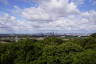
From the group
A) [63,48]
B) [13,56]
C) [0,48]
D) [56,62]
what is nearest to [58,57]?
[56,62]

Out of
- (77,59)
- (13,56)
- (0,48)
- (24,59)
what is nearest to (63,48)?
(77,59)

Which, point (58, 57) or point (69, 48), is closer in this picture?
point (58, 57)

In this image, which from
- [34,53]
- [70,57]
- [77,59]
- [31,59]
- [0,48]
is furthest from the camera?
[0,48]

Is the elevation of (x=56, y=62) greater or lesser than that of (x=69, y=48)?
lesser

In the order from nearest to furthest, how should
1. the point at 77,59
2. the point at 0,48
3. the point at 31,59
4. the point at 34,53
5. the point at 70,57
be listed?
the point at 77,59 < the point at 70,57 < the point at 31,59 < the point at 34,53 < the point at 0,48

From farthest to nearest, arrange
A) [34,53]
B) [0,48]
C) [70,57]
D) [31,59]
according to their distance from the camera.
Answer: [0,48] → [34,53] → [31,59] → [70,57]

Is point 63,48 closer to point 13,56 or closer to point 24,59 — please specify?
point 24,59

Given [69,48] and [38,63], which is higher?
[69,48]

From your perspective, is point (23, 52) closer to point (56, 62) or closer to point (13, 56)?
point (13, 56)

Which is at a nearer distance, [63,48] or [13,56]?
[63,48]
